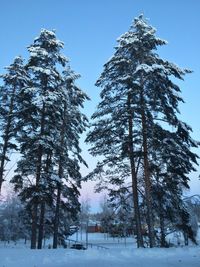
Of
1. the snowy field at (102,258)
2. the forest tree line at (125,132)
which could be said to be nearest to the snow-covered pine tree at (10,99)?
the forest tree line at (125,132)

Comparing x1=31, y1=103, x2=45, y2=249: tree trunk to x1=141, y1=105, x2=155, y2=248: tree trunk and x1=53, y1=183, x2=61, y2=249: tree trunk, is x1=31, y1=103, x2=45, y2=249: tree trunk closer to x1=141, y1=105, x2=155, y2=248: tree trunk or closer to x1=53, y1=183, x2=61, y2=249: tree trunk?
x1=53, y1=183, x2=61, y2=249: tree trunk

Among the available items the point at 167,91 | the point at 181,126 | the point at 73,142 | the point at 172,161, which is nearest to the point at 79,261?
the point at 172,161

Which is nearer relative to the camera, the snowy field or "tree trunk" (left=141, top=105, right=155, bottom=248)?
the snowy field

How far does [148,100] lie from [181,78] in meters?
2.58

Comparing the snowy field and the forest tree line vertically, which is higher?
the forest tree line

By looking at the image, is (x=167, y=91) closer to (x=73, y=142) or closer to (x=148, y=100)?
(x=148, y=100)

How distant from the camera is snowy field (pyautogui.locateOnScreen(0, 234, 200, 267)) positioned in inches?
528

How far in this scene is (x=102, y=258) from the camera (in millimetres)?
14523

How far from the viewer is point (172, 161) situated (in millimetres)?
19031

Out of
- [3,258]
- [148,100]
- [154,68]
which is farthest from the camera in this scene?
[148,100]

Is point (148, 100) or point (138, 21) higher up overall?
point (138, 21)

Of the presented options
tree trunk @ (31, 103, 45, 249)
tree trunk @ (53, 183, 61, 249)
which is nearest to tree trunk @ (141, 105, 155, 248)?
tree trunk @ (31, 103, 45, 249)

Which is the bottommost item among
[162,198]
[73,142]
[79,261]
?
[79,261]

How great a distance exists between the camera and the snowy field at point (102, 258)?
13422 mm
